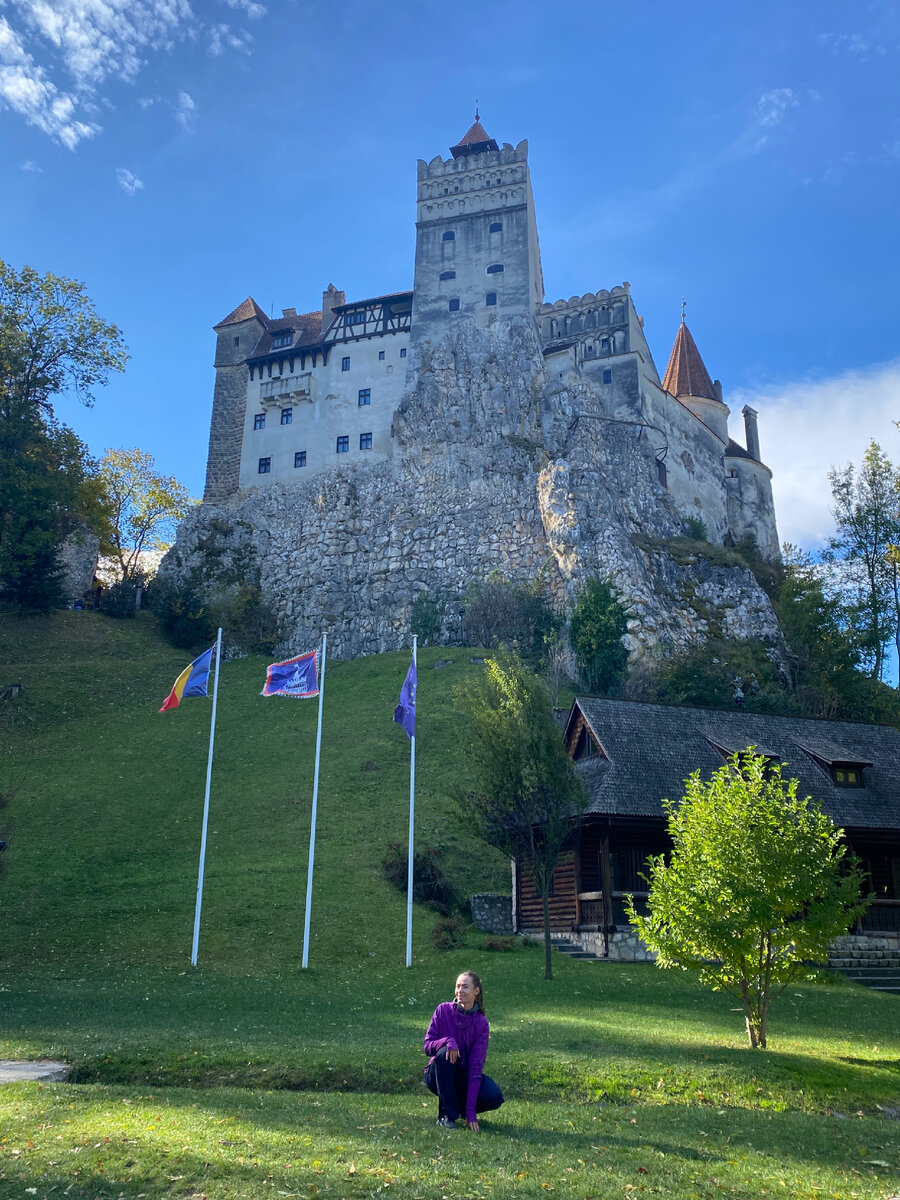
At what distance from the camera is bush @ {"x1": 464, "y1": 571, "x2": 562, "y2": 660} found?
53.1 m

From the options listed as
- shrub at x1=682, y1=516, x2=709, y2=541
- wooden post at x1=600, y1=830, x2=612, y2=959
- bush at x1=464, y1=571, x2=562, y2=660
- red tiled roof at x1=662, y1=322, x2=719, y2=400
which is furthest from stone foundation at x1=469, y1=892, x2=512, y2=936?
red tiled roof at x1=662, y1=322, x2=719, y2=400

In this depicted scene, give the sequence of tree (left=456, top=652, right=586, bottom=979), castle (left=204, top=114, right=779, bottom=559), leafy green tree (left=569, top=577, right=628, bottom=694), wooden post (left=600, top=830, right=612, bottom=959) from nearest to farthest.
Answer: tree (left=456, top=652, right=586, bottom=979) < wooden post (left=600, top=830, right=612, bottom=959) < leafy green tree (left=569, top=577, right=628, bottom=694) < castle (left=204, top=114, right=779, bottom=559)

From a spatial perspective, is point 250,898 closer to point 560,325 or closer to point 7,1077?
point 7,1077

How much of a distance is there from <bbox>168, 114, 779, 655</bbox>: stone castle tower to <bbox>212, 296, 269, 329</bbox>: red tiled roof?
3.32 feet

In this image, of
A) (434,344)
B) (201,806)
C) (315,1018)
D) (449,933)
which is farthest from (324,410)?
(315,1018)

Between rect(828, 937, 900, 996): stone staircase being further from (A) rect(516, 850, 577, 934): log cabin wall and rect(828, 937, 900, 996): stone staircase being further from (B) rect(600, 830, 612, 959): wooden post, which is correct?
(A) rect(516, 850, 577, 934): log cabin wall

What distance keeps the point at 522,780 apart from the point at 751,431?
6094 cm

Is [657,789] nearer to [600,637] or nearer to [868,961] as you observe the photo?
[868,961]

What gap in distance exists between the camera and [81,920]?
26.1m

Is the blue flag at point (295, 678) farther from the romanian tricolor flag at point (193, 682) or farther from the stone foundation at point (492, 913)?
the stone foundation at point (492, 913)

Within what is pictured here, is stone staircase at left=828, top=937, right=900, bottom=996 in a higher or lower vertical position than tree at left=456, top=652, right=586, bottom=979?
lower

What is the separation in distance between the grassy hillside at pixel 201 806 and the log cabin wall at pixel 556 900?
219cm

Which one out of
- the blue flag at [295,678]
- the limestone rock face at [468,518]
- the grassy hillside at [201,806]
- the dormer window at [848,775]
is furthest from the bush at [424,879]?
the limestone rock face at [468,518]

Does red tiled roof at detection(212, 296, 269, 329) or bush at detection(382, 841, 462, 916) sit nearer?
bush at detection(382, 841, 462, 916)
